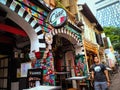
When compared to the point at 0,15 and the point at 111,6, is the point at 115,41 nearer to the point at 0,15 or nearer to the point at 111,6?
the point at 0,15

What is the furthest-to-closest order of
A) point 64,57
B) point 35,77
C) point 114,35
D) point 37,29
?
point 114,35 < point 64,57 < point 37,29 < point 35,77

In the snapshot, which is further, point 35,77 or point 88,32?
point 88,32

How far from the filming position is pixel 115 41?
28141 millimetres

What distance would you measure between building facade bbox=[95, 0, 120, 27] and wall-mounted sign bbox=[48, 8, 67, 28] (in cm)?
6074

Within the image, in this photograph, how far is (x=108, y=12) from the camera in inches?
3088

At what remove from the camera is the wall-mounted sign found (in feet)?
19.7

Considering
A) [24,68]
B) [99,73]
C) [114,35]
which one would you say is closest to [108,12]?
[114,35]

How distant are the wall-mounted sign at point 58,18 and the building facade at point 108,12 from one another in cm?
6074

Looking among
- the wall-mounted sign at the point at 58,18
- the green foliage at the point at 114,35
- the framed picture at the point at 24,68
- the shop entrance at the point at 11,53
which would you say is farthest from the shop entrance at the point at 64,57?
the green foliage at the point at 114,35

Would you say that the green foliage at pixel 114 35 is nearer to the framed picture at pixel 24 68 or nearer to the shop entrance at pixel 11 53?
the shop entrance at pixel 11 53

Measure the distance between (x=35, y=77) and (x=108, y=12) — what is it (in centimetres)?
7883

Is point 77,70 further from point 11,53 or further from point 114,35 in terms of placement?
point 114,35

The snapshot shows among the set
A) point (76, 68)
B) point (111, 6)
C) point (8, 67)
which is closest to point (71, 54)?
point (76, 68)

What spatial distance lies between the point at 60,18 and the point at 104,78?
2689mm
